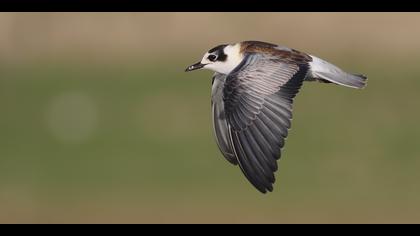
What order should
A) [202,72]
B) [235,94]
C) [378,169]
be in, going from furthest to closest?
1. [202,72]
2. [378,169]
3. [235,94]

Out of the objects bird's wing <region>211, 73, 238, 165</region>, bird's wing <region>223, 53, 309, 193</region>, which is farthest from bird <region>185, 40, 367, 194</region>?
bird's wing <region>211, 73, 238, 165</region>

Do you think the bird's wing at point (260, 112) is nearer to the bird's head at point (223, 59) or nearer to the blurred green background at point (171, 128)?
the bird's head at point (223, 59)

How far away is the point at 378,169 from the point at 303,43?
4.03 ft

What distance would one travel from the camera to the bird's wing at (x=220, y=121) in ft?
28.5

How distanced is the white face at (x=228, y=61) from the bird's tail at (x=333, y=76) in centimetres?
38

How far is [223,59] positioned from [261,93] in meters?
0.59

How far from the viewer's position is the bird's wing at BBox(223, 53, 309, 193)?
780 centimetres

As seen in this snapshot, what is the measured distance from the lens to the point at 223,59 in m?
8.51

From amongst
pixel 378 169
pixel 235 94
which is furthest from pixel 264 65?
pixel 378 169

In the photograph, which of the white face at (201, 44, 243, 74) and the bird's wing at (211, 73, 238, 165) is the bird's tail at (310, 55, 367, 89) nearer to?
the white face at (201, 44, 243, 74)

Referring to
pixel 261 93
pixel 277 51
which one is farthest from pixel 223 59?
pixel 261 93

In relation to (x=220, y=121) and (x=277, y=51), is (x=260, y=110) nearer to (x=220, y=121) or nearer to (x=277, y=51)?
(x=277, y=51)

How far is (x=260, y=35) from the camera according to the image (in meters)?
14.4
